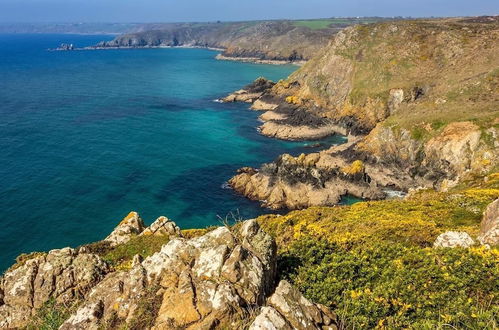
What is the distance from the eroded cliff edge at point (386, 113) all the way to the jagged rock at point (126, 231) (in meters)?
29.0

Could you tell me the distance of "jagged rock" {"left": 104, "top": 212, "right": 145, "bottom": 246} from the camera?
27250 mm

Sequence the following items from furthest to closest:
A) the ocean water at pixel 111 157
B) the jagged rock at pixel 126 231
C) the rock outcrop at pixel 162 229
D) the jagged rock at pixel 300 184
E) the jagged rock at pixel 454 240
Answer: the jagged rock at pixel 300 184
the ocean water at pixel 111 157
the jagged rock at pixel 126 231
the rock outcrop at pixel 162 229
the jagged rock at pixel 454 240

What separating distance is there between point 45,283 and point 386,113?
86.2 metres

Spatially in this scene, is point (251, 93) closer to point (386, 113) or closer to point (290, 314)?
point (386, 113)

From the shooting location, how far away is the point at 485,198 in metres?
28.4

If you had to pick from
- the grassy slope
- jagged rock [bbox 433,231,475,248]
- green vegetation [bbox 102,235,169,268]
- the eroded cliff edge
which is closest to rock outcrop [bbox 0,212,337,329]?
green vegetation [bbox 102,235,169,268]

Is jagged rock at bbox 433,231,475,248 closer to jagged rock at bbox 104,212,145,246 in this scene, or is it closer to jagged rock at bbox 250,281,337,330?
jagged rock at bbox 250,281,337,330

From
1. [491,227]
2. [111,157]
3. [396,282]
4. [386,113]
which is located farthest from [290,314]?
[386,113]

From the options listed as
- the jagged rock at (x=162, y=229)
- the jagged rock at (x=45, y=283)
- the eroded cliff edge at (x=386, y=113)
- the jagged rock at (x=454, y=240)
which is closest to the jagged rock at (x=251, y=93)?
the eroded cliff edge at (x=386, y=113)

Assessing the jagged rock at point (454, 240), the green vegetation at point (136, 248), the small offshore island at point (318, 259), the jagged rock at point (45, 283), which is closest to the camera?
the small offshore island at point (318, 259)

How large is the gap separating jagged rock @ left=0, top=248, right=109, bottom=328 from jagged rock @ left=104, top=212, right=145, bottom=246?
9552 millimetres

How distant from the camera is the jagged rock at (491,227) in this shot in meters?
17.8

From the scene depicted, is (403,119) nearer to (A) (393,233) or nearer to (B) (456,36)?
(B) (456,36)

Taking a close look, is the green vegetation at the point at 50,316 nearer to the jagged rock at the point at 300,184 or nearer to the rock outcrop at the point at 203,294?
the rock outcrop at the point at 203,294
